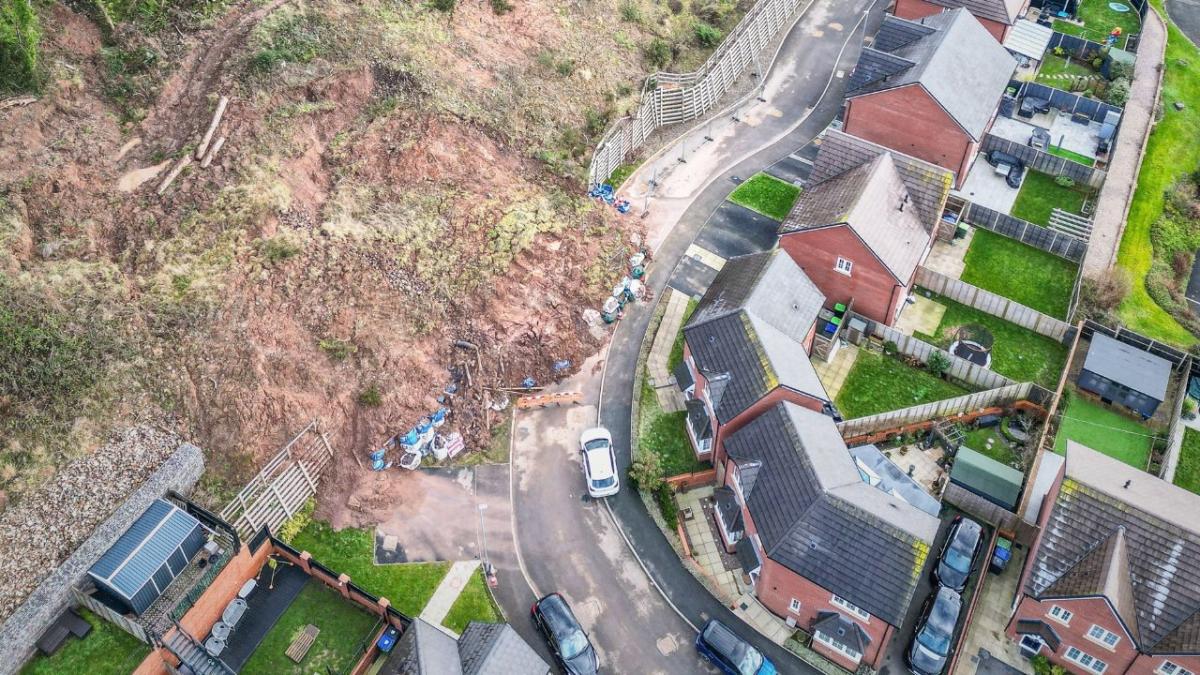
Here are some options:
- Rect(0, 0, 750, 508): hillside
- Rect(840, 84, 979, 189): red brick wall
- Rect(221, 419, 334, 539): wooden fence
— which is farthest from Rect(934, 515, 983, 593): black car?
Rect(221, 419, 334, 539): wooden fence

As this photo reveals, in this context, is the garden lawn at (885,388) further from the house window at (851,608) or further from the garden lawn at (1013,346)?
the house window at (851,608)

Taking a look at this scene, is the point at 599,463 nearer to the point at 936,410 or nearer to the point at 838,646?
the point at 838,646

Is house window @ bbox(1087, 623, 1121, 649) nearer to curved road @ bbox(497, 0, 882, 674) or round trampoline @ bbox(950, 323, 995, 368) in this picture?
curved road @ bbox(497, 0, 882, 674)

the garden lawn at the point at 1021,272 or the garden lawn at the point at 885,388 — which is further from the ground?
the garden lawn at the point at 1021,272

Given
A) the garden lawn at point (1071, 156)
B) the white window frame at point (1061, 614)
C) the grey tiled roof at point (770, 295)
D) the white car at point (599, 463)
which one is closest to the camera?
the white window frame at point (1061, 614)

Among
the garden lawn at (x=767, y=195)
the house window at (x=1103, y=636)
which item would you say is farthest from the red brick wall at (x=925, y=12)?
the house window at (x=1103, y=636)

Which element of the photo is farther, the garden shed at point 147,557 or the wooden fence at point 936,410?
the wooden fence at point 936,410
